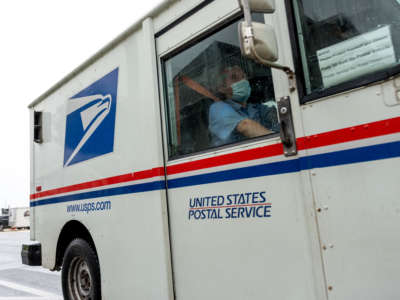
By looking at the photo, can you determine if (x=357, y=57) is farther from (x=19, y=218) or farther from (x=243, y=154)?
(x=19, y=218)

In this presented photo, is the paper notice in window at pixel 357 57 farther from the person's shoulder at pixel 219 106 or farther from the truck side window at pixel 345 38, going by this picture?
the person's shoulder at pixel 219 106

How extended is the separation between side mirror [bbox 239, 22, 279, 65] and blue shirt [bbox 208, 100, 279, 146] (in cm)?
47

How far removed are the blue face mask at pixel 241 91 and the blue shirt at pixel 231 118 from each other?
0.04m

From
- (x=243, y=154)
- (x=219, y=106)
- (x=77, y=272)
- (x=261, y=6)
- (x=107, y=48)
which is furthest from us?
(x=77, y=272)

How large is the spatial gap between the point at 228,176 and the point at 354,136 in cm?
87

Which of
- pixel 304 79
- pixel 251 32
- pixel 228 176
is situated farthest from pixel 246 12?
pixel 228 176

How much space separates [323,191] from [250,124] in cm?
70

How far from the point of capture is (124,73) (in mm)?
3344

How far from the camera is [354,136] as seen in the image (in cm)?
176

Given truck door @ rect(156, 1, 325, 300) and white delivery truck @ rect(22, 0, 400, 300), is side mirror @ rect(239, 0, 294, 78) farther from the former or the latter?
truck door @ rect(156, 1, 325, 300)

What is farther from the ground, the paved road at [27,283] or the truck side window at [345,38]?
the truck side window at [345,38]

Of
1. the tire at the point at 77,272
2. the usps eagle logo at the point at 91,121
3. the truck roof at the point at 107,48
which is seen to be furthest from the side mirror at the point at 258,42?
the tire at the point at 77,272

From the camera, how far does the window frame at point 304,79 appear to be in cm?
168

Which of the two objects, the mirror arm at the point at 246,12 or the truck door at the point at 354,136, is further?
the mirror arm at the point at 246,12
